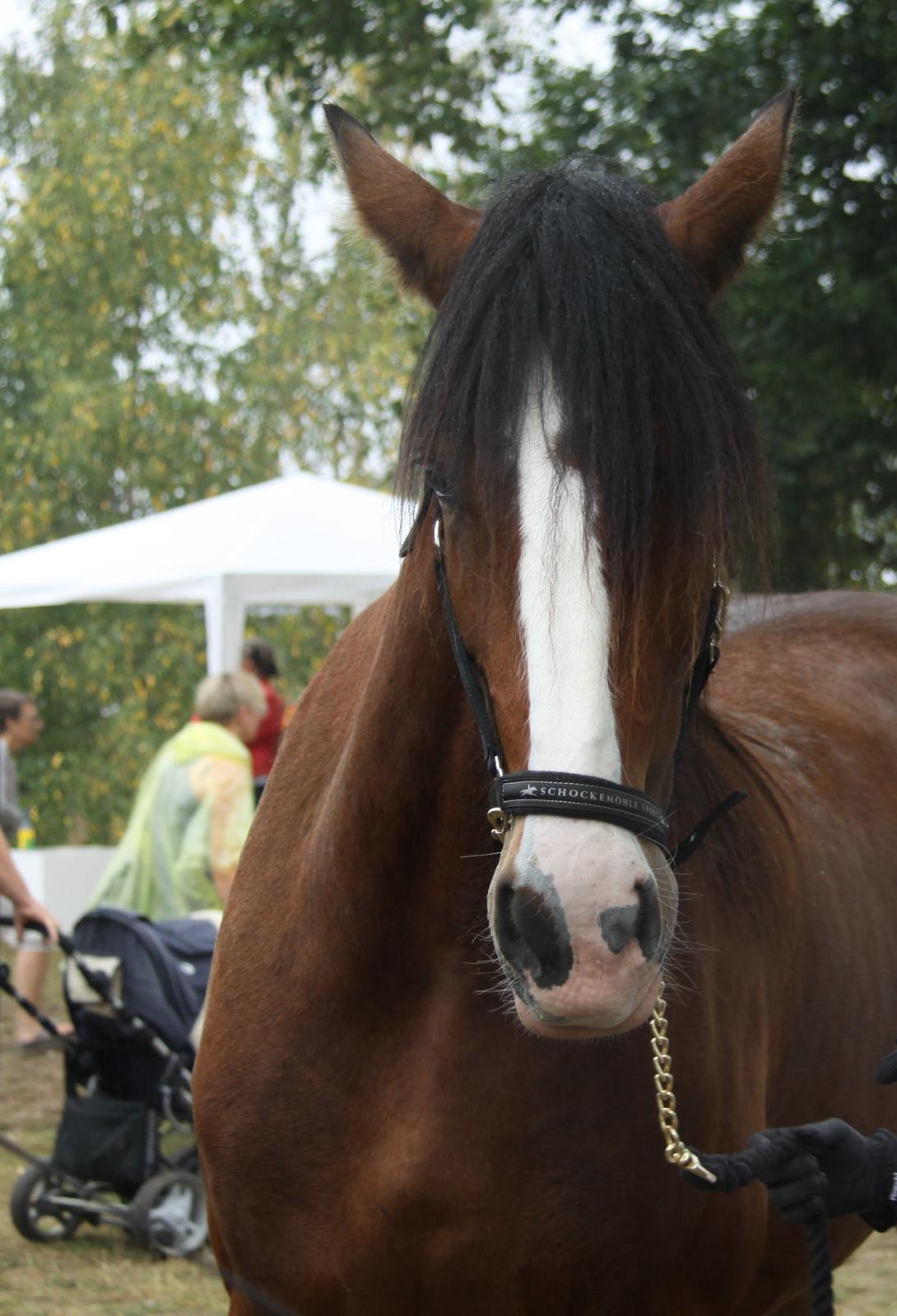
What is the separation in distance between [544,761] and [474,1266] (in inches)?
31.5

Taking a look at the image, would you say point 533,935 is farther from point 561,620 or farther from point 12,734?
point 12,734

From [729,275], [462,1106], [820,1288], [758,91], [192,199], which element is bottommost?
[820,1288]

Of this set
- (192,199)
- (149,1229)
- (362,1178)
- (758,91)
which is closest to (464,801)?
(362,1178)

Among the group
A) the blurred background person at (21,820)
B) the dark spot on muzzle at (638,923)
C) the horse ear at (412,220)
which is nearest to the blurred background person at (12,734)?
the blurred background person at (21,820)

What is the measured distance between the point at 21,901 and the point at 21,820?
→ 3968 mm

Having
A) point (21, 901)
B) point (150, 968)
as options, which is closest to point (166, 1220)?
point (150, 968)

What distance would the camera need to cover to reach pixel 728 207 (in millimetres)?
2072

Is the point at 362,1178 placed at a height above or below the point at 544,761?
below

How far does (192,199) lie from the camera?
20.3 meters

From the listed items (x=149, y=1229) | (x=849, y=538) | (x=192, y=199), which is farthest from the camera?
(x=192, y=199)

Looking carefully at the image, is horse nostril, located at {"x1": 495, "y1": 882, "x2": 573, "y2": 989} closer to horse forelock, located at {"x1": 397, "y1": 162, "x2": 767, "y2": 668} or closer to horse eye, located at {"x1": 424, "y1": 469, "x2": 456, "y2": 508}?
horse forelock, located at {"x1": 397, "y1": 162, "x2": 767, "y2": 668}

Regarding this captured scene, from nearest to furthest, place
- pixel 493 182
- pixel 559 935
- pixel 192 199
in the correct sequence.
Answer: pixel 559 935, pixel 493 182, pixel 192 199

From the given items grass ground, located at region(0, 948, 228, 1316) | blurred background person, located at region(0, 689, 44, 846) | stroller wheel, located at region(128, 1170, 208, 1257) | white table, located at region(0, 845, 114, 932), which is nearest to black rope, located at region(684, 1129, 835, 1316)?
grass ground, located at region(0, 948, 228, 1316)

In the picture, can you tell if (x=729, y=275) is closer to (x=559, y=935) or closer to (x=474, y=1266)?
(x=559, y=935)
